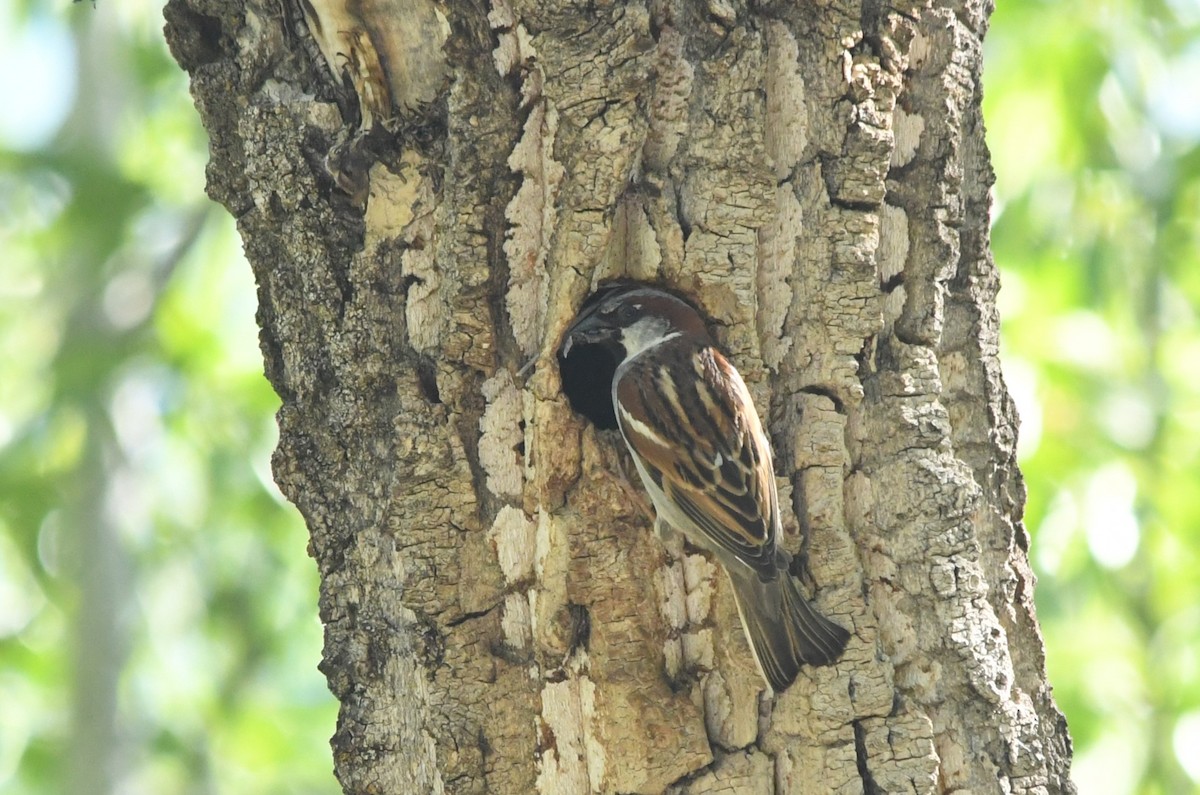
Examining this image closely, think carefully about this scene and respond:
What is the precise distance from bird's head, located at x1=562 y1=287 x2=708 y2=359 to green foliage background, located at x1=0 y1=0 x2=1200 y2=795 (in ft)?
8.07

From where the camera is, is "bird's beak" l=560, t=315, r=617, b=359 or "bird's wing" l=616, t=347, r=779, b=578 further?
"bird's beak" l=560, t=315, r=617, b=359

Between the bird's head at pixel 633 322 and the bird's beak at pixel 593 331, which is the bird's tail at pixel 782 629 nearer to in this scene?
the bird's head at pixel 633 322

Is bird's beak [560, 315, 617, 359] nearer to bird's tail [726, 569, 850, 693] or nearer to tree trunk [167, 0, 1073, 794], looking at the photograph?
tree trunk [167, 0, 1073, 794]

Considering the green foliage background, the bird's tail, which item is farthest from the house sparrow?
the green foliage background

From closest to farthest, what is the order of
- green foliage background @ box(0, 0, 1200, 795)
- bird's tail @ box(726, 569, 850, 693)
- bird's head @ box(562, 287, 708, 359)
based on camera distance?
bird's tail @ box(726, 569, 850, 693)
bird's head @ box(562, 287, 708, 359)
green foliage background @ box(0, 0, 1200, 795)

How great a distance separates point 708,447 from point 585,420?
320mm

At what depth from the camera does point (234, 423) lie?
5574mm

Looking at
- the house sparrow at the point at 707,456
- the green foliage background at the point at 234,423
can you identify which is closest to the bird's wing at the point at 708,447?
the house sparrow at the point at 707,456

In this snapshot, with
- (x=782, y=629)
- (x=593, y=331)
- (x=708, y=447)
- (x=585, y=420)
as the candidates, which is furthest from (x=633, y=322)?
(x=782, y=629)

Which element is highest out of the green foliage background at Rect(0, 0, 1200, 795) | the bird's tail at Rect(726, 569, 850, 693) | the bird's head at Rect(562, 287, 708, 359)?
the green foliage background at Rect(0, 0, 1200, 795)

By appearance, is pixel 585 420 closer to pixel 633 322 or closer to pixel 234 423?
pixel 633 322

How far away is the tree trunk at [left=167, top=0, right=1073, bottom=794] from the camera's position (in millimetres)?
1849

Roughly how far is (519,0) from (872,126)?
0.61 m

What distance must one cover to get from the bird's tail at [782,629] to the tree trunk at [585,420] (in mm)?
38
